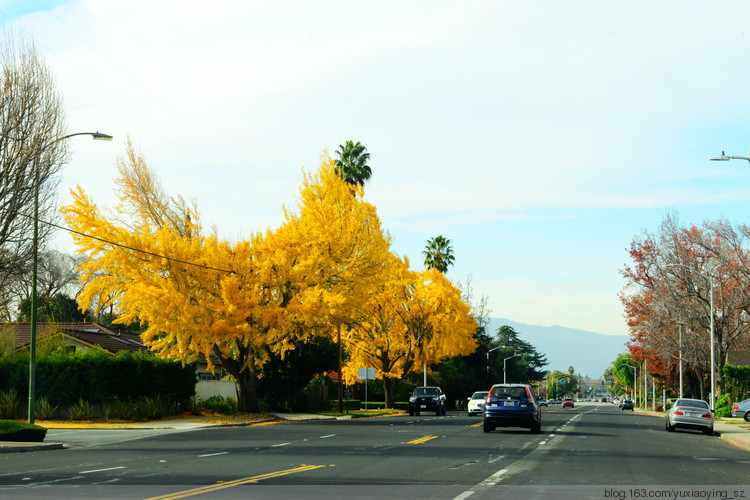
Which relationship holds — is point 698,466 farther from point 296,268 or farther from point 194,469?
point 296,268

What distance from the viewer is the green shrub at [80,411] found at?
119ft

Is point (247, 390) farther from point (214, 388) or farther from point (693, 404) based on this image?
point (693, 404)

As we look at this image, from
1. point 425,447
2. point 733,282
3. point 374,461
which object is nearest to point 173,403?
point 425,447

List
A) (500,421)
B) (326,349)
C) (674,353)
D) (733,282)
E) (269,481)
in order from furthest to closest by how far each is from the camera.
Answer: (674,353)
(733,282)
(326,349)
(500,421)
(269,481)

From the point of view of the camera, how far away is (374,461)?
17.4m

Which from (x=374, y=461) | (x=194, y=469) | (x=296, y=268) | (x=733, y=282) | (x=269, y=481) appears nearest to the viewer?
(x=269, y=481)

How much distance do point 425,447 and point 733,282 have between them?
1617 inches

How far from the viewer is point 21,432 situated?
23391 mm

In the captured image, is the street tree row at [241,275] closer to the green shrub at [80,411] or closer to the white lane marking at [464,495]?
the green shrub at [80,411]

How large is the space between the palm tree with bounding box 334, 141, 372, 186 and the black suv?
14532mm

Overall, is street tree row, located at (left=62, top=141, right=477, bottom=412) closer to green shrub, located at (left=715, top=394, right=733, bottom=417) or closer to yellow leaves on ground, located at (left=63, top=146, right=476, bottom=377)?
yellow leaves on ground, located at (left=63, top=146, right=476, bottom=377)

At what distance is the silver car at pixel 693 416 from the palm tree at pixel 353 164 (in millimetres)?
26967

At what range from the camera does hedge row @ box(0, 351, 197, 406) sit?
36.8m

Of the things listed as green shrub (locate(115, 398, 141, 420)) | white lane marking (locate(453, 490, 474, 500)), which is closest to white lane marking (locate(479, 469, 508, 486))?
white lane marking (locate(453, 490, 474, 500))
